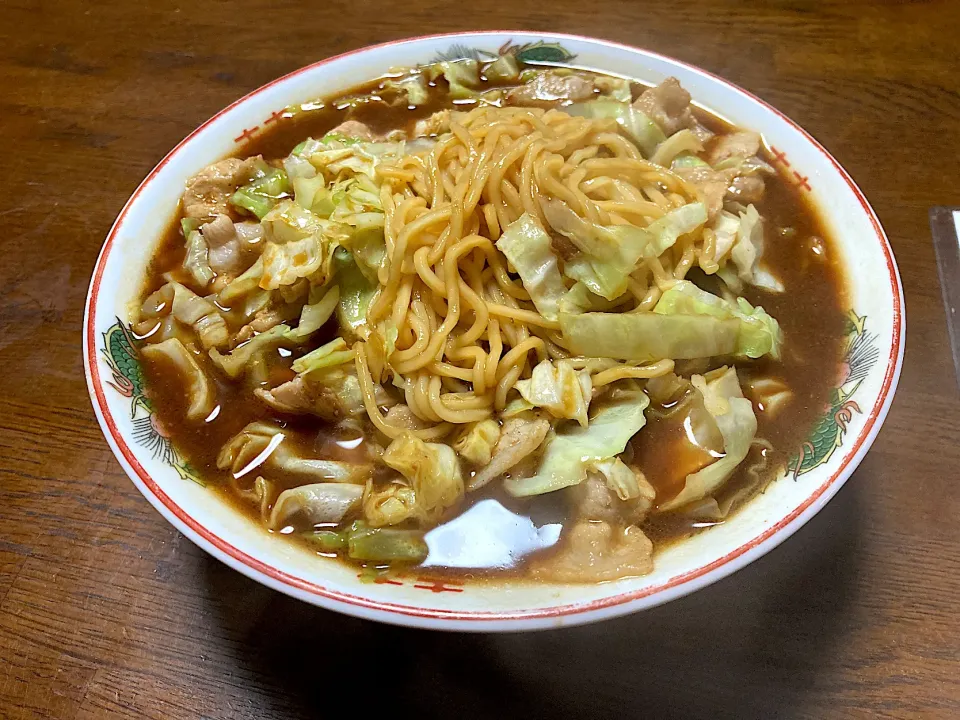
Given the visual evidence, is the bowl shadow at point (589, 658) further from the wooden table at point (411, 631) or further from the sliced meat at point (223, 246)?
the sliced meat at point (223, 246)

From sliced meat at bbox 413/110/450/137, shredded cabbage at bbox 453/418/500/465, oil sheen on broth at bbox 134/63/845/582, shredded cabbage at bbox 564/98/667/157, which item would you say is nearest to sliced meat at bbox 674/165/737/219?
oil sheen on broth at bbox 134/63/845/582

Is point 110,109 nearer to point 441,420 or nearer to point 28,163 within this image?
point 28,163

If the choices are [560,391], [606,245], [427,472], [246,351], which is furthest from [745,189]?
[246,351]

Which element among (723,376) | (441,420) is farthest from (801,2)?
(441,420)

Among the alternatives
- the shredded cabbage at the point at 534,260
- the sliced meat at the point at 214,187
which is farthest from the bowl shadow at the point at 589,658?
the sliced meat at the point at 214,187

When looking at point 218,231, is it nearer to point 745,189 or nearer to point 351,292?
point 351,292

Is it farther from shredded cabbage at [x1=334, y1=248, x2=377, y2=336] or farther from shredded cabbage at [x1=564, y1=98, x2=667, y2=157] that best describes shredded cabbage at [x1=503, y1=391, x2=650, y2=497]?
shredded cabbage at [x1=564, y1=98, x2=667, y2=157]
